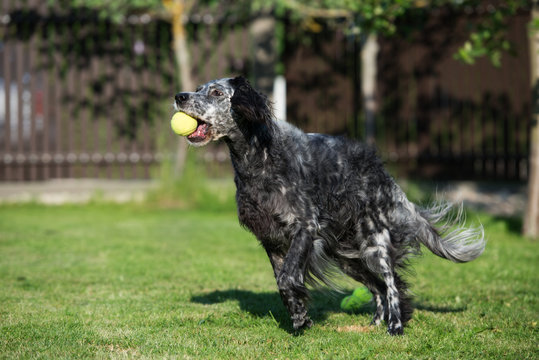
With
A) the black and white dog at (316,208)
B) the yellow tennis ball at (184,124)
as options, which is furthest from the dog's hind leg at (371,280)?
the yellow tennis ball at (184,124)

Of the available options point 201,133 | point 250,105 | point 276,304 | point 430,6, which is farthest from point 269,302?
point 430,6

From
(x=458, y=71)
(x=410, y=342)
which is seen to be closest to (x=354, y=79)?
(x=458, y=71)

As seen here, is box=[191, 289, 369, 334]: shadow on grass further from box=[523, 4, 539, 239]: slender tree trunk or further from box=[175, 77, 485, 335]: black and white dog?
box=[523, 4, 539, 239]: slender tree trunk

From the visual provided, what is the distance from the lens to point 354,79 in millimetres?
12125

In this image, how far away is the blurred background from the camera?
11.6 m

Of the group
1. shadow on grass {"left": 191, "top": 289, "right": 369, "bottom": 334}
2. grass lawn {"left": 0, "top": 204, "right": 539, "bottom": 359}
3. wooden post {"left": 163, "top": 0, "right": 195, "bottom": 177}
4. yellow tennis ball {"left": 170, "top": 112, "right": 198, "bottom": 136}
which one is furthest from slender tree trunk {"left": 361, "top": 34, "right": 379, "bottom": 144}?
yellow tennis ball {"left": 170, "top": 112, "right": 198, "bottom": 136}

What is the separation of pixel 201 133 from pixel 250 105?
0.40 meters

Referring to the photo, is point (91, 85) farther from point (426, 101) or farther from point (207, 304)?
point (207, 304)

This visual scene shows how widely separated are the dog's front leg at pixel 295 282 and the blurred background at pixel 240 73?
699 centimetres

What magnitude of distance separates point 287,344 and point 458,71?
9012 millimetres

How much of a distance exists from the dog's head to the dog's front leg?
33.6 inches

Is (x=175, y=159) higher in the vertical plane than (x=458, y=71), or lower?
lower

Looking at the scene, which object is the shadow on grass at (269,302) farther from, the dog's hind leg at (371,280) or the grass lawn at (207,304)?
the dog's hind leg at (371,280)

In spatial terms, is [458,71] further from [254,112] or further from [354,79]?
[254,112]
